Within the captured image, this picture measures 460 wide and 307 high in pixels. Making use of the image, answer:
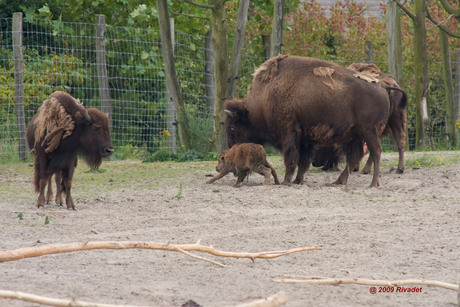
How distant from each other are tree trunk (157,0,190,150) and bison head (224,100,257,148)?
10.3 ft

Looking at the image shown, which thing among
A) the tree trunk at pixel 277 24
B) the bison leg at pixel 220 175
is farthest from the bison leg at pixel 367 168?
the tree trunk at pixel 277 24

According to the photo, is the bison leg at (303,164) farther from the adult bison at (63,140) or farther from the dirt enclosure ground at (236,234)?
the adult bison at (63,140)

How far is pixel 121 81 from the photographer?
15.1 m

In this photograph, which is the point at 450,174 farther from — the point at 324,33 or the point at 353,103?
the point at 324,33

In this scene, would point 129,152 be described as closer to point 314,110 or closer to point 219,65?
point 219,65

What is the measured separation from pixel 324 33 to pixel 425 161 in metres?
7.96

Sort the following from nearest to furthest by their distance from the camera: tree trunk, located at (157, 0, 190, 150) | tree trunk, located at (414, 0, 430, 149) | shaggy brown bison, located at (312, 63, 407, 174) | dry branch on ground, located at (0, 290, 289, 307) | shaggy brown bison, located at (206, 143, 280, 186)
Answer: dry branch on ground, located at (0, 290, 289, 307) < shaggy brown bison, located at (206, 143, 280, 186) < shaggy brown bison, located at (312, 63, 407, 174) < tree trunk, located at (157, 0, 190, 150) < tree trunk, located at (414, 0, 430, 149)

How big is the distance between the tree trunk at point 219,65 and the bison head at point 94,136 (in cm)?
543

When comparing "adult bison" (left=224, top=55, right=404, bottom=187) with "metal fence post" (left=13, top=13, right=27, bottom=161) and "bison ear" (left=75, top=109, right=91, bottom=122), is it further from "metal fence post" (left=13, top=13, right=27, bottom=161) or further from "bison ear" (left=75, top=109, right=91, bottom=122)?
"metal fence post" (left=13, top=13, right=27, bottom=161)

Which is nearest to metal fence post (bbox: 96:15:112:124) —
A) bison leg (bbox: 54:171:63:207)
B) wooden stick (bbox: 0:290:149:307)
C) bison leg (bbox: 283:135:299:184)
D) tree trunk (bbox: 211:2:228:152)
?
tree trunk (bbox: 211:2:228:152)

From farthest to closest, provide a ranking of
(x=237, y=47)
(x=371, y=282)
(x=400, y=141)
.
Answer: (x=237, y=47) < (x=400, y=141) < (x=371, y=282)

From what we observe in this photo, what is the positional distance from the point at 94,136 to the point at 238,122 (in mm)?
3119

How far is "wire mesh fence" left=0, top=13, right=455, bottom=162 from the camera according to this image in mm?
14375

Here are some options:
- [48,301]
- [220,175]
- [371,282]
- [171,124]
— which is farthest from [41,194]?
[171,124]
